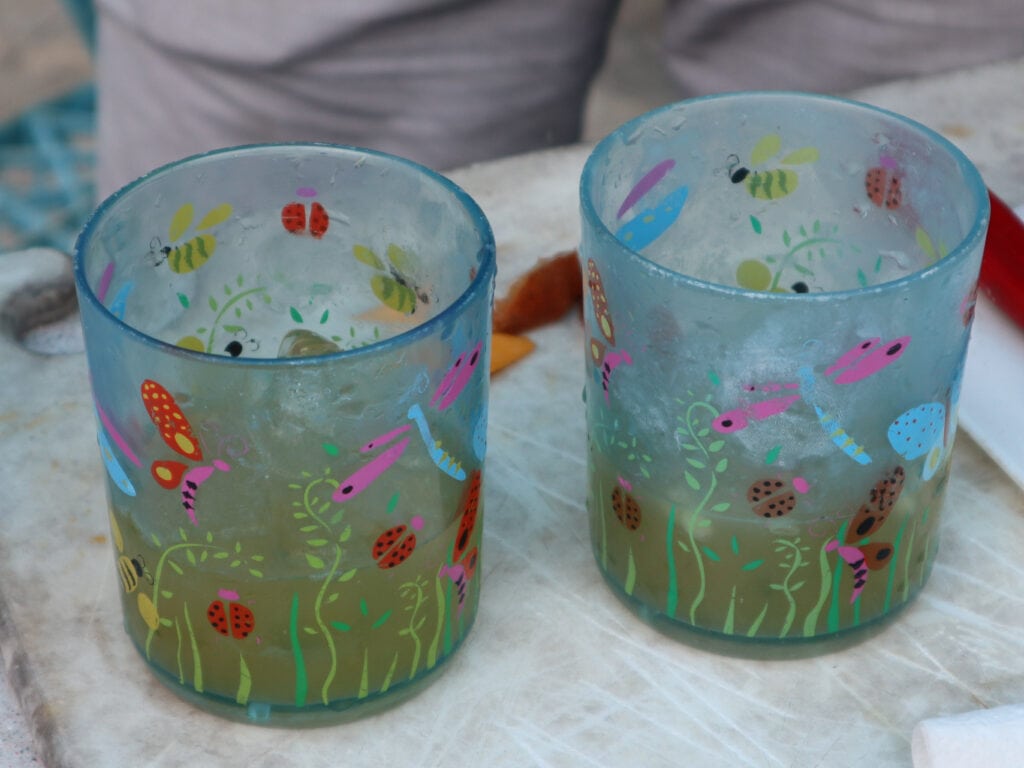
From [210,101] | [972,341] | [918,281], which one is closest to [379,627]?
[918,281]

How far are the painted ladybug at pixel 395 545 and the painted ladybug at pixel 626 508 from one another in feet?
0.23

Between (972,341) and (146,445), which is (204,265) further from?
(972,341)

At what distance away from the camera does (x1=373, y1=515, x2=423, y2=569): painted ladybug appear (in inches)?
15.1

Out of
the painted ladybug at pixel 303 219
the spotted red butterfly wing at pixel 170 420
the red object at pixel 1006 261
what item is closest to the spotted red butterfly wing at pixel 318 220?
the painted ladybug at pixel 303 219

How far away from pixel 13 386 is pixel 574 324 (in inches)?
8.7

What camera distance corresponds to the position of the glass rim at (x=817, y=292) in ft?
1.21

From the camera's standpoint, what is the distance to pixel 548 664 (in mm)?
443

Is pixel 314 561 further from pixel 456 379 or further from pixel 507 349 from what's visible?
pixel 507 349

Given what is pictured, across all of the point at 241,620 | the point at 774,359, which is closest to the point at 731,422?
the point at 774,359

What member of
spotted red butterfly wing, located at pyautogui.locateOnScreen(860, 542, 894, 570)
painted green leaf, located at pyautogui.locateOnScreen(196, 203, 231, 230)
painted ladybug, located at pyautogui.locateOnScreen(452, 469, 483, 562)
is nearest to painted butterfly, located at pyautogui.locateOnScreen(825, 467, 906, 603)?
spotted red butterfly wing, located at pyautogui.locateOnScreen(860, 542, 894, 570)

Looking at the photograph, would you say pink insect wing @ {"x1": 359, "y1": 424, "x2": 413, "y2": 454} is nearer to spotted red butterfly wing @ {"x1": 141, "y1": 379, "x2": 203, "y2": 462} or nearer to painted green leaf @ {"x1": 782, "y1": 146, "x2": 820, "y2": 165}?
spotted red butterfly wing @ {"x1": 141, "y1": 379, "x2": 203, "y2": 462}

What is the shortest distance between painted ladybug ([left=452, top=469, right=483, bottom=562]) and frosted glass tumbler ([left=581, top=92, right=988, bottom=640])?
0.15ft

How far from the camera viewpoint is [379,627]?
1.30 feet

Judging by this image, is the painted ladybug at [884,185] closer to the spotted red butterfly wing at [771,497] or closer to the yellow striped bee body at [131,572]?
the spotted red butterfly wing at [771,497]
